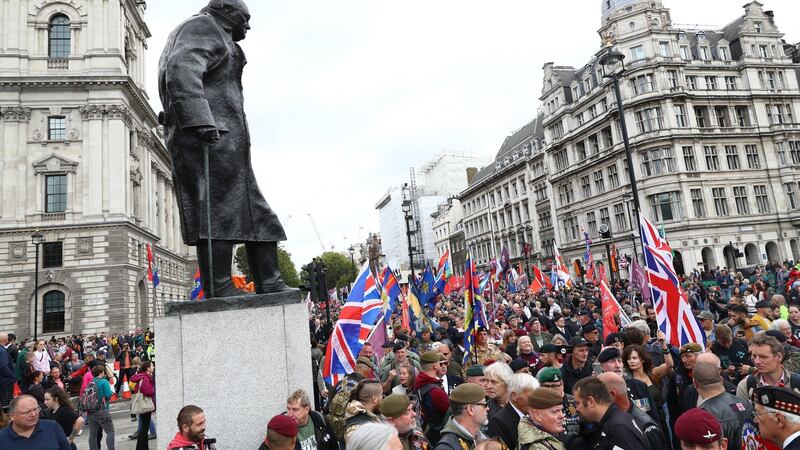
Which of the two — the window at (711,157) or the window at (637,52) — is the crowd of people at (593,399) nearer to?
the window at (711,157)

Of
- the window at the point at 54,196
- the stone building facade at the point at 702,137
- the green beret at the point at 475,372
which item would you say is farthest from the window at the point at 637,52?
the green beret at the point at 475,372

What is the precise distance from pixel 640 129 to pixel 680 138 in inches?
138

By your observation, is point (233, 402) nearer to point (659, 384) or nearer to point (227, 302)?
point (227, 302)

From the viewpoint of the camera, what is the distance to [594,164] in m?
53.8

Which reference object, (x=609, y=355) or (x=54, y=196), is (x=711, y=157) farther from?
(x=54, y=196)

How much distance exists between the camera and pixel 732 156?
49.4m

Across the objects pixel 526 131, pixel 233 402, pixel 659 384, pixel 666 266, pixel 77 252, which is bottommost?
pixel 659 384

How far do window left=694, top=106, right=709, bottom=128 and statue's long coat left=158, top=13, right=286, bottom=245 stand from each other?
53949 mm

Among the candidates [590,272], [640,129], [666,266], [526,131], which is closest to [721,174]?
[640,129]

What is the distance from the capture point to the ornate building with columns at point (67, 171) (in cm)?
3528

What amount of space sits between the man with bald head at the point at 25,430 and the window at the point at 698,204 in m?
51.1

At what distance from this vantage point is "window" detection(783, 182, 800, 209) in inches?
1925

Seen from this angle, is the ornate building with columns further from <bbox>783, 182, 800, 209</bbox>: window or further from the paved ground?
<bbox>783, 182, 800, 209</bbox>: window

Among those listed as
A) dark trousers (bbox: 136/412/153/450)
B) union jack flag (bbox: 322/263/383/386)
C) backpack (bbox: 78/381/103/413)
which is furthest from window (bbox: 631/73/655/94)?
backpack (bbox: 78/381/103/413)
